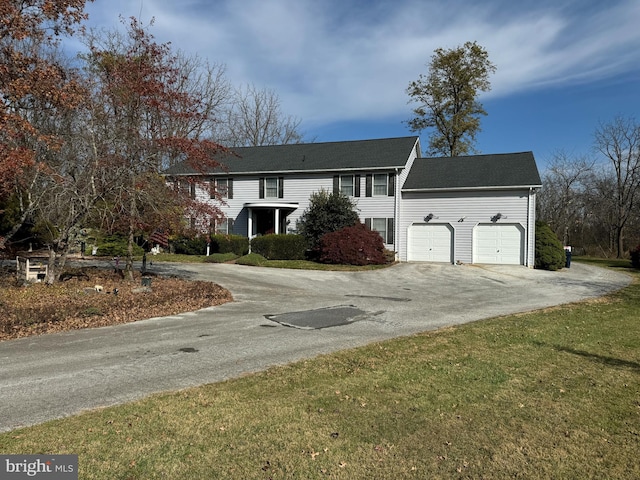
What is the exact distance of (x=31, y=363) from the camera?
595cm

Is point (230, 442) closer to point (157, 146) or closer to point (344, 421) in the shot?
point (344, 421)

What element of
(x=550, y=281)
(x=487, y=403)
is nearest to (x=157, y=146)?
(x=487, y=403)

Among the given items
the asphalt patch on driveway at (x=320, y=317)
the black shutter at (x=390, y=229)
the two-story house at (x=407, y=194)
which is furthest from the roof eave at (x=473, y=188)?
the asphalt patch on driveway at (x=320, y=317)

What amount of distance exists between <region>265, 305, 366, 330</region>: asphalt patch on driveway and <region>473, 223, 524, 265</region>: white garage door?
14907mm

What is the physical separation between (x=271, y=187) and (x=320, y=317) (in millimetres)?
18629

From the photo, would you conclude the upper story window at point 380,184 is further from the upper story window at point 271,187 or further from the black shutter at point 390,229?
the upper story window at point 271,187

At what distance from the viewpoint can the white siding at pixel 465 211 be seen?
22.6 m

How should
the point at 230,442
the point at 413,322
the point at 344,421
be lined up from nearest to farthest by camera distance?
the point at 230,442, the point at 344,421, the point at 413,322

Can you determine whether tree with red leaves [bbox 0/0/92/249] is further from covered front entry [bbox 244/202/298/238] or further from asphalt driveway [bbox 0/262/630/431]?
covered front entry [bbox 244/202/298/238]

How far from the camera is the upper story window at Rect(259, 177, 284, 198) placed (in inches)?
1062

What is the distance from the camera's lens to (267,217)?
2770 cm

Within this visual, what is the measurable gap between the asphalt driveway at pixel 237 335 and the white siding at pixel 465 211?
6750mm

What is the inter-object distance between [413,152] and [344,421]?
24819mm

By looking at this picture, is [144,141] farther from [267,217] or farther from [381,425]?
[267,217]
